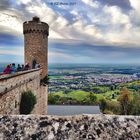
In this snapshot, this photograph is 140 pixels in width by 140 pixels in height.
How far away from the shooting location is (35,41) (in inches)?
1387

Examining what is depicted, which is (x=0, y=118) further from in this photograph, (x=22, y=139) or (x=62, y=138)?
(x=62, y=138)

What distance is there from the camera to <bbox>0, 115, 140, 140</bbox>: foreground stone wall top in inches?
94.1

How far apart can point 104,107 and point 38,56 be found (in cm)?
4425

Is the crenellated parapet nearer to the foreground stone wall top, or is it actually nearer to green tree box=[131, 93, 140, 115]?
the foreground stone wall top

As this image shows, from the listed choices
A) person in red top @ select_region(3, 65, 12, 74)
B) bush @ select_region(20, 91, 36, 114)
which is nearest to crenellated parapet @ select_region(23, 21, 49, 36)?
bush @ select_region(20, 91, 36, 114)

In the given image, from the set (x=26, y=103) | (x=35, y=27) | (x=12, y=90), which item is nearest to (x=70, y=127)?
(x=12, y=90)

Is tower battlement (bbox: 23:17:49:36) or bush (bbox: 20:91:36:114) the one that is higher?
tower battlement (bbox: 23:17:49:36)

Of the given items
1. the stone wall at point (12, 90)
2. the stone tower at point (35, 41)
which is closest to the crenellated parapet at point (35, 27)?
the stone tower at point (35, 41)

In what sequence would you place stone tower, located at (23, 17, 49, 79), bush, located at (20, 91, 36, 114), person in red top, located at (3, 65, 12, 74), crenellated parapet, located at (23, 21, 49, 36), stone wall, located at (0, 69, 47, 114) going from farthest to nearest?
crenellated parapet, located at (23, 21, 49, 36) < stone tower, located at (23, 17, 49, 79) < bush, located at (20, 91, 36, 114) < person in red top, located at (3, 65, 12, 74) < stone wall, located at (0, 69, 47, 114)

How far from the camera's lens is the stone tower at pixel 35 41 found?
35.2 metres

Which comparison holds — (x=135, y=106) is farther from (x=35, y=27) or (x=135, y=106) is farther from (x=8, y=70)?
(x=8, y=70)

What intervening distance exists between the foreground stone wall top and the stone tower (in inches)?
1279

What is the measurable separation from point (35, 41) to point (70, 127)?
33128 mm

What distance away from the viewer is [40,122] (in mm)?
2541
